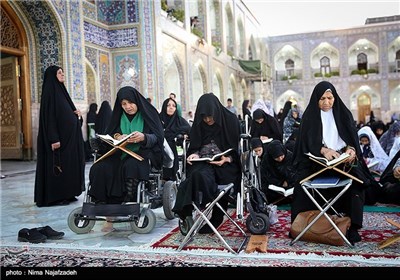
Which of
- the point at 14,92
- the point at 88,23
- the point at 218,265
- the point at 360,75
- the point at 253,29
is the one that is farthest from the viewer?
the point at 360,75

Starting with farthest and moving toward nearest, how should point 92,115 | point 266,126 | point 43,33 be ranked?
point 92,115
point 43,33
point 266,126

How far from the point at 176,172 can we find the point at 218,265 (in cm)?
202

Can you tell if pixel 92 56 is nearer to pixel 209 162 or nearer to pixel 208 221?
pixel 209 162

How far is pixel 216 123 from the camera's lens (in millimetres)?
2625

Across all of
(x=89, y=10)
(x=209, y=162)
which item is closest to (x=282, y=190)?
(x=209, y=162)

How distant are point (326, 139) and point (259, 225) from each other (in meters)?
0.66

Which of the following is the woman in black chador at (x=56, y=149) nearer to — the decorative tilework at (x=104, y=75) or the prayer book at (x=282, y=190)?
the prayer book at (x=282, y=190)

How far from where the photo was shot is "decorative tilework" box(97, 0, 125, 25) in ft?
28.0

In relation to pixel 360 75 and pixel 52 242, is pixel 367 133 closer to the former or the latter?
pixel 52 242

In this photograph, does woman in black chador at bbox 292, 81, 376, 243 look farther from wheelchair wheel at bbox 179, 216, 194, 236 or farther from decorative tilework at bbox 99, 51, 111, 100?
decorative tilework at bbox 99, 51, 111, 100

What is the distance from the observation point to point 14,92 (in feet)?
23.3

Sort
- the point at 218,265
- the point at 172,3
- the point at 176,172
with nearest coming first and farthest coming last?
the point at 218,265
the point at 176,172
the point at 172,3

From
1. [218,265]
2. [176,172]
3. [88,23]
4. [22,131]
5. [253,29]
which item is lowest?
[218,265]
